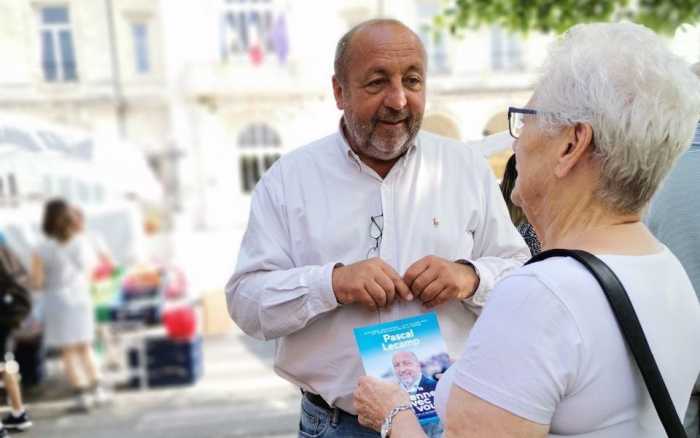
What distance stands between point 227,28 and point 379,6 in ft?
14.4

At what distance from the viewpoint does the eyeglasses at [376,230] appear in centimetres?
154

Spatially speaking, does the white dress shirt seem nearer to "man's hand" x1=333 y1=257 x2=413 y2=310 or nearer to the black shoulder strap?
"man's hand" x1=333 y1=257 x2=413 y2=310

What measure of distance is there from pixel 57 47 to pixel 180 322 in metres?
10.4

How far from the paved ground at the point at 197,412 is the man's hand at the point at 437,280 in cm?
322

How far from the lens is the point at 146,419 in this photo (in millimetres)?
4844

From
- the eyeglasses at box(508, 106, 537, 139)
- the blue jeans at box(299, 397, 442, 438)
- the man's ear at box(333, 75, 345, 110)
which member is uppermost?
the man's ear at box(333, 75, 345, 110)

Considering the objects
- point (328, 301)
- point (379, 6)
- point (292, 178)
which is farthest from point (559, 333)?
point (379, 6)

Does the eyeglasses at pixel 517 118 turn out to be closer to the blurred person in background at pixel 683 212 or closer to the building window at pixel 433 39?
the blurred person in background at pixel 683 212

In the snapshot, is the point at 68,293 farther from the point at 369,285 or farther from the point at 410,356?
the point at 410,356

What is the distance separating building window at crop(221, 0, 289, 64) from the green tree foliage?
8856 mm

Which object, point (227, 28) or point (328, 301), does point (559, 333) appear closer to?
point (328, 301)

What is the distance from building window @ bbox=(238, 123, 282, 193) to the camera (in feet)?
47.7

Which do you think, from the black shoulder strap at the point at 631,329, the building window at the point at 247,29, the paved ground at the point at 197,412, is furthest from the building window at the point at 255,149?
the black shoulder strap at the point at 631,329

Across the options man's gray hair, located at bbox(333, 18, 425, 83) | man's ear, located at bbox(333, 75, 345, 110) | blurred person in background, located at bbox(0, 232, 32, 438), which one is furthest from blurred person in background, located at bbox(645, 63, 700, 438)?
blurred person in background, located at bbox(0, 232, 32, 438)
